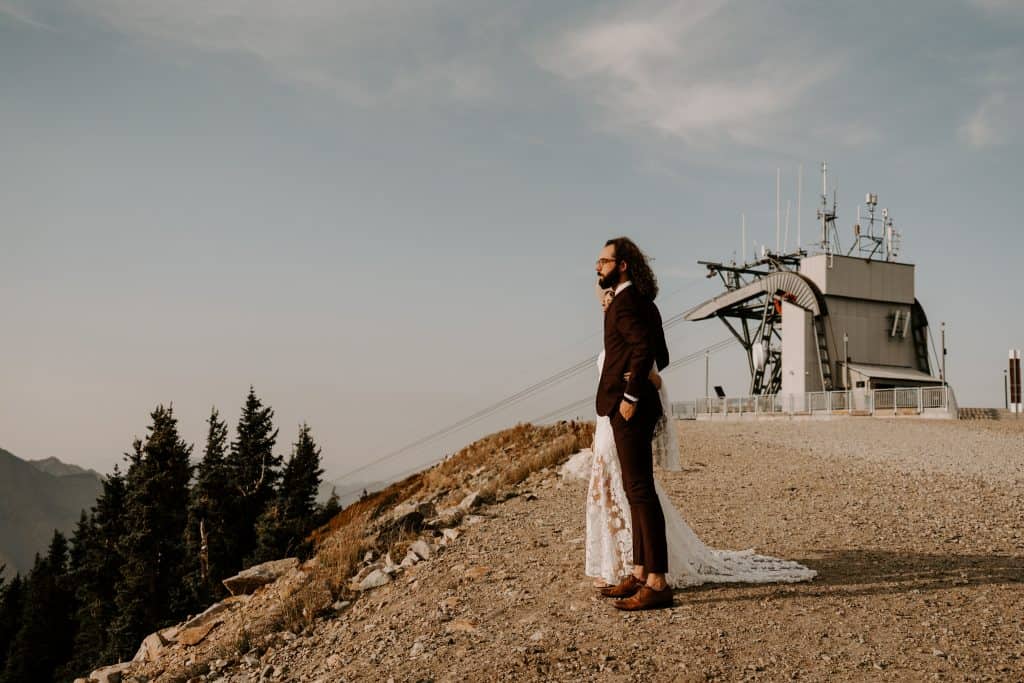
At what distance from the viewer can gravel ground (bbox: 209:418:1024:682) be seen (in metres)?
5.16

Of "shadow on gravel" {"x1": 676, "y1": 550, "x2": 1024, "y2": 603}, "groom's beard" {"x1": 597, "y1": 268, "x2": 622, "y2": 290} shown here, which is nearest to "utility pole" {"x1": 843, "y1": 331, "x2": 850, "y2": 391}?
"shadow on gravel" {"x1": 676, "y1": 550, "x2": 1024, "y2": 603}

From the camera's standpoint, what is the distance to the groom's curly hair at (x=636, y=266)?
6.10 meters

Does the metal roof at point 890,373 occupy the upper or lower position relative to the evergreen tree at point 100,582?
upper

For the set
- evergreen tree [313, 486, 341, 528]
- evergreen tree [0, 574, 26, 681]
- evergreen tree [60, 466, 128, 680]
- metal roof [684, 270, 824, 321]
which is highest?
metal roof [684, 270, 824, 321]

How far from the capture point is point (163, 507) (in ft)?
167

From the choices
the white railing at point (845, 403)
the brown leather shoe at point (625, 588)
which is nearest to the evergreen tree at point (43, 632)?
the white railing at point (845, 403)

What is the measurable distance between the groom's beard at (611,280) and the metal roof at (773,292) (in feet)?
127

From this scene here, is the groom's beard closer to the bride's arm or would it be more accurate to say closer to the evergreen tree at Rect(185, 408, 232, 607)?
the bride's arm

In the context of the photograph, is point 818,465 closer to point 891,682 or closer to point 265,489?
point 891,682

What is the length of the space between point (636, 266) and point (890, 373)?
4053 cm

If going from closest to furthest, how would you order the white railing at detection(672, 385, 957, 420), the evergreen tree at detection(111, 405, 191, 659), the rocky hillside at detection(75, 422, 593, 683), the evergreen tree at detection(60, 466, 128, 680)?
1. the rocky hillside at detection(75, 422, 593, 683)
2. the white railing at detection(672, 385, 957, 420)
3. the evergreen tree at detection(111, 405, 191, 659)
4. the evergreen tree at detection(60, 466, 128, 680)

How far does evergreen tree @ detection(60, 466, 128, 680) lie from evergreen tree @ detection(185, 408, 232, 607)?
4.48 meters

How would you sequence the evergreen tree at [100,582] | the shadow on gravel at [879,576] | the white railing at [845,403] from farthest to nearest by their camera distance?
1. the evergreen tree at [100,582]
2. the white railing at [845,403]
3. the shadow on gravel at [879,576]

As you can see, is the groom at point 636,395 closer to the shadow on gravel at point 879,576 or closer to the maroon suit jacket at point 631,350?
the maroon suit jacket at point 631,350
